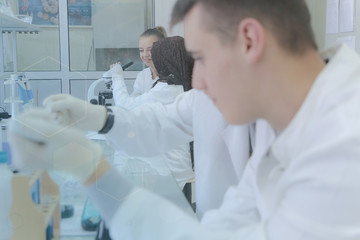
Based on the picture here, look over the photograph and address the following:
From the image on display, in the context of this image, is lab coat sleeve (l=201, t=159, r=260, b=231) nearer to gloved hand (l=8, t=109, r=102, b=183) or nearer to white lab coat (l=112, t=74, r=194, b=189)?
gloved hand (l=8, t=109, r=102, b=183)

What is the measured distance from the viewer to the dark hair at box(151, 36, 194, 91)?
149cm

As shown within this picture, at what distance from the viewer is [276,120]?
648 mm

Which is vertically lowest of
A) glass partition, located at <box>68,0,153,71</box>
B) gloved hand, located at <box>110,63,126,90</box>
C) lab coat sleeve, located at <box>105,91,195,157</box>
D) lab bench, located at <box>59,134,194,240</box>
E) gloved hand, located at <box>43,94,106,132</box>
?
lab bench, located at <box>59,134,194,240</box>

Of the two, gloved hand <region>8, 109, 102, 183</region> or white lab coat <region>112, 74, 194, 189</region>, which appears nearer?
gloved hand <region>8, 109, 102, 183</region>

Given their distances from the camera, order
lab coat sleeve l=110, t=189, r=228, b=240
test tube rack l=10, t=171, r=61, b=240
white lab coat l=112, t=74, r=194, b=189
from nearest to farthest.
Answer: lab coat sleeve l=110, t=189, r=228, b=240
test tube rack l=10, t=171, r=61, b=240
white lab coat l=112, t=74, r=194, b=189

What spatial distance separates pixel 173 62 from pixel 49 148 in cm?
99

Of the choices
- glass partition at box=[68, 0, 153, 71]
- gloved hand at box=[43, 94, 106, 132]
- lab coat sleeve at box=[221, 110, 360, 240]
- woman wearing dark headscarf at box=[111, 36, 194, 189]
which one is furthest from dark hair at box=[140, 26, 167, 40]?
lab coat sleeve at box=[221, 110, 360, 240]

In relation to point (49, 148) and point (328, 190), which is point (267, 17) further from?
point (49, 148)

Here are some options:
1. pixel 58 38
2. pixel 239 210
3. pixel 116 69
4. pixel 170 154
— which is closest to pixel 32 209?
pixel 239 210

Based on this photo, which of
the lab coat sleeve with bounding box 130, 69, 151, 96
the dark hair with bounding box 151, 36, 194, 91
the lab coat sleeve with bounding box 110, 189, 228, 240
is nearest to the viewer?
the lab coat sleeve with bounding box 110, 189, 228, 240

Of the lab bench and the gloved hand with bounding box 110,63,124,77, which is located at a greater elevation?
the gloved hand with bounding box 110,63,124,77

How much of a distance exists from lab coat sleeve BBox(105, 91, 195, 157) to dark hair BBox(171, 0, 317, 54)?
54 centimetres

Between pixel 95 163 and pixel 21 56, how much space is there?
2.44ft

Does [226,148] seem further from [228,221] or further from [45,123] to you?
[45,123]
